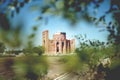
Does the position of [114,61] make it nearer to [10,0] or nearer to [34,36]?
[34,36]

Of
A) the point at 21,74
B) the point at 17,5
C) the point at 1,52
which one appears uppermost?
the point at 17,5

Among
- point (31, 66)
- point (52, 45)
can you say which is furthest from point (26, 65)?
point (52, 45)

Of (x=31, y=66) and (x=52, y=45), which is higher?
(x=52, y=45)

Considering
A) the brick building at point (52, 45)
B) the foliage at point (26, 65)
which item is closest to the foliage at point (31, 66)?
the foliage at point (26, 65)

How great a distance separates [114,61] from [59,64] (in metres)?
0.48

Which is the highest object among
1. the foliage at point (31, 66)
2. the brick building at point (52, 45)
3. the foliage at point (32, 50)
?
the brick building at point (52, 45)

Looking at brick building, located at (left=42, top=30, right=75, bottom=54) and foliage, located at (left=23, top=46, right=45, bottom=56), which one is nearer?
foliage, located at (left=23, top=46, right=45, bottom=56)

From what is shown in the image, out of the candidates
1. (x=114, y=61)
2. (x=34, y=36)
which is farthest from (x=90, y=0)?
(x=34, y=36)

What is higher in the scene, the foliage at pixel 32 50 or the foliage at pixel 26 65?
the foliage at pixel 32 50

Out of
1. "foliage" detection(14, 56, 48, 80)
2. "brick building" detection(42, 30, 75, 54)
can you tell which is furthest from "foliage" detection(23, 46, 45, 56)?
"brick building" detection(42, 30, 75, 54)

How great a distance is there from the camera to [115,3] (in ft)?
6.54

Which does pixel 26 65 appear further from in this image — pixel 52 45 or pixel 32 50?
pixel 52 45

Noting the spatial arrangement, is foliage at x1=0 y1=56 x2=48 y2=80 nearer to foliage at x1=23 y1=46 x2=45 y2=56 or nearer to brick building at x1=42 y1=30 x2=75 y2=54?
foliage at x1=23 y1=46 x2=45 y2=56

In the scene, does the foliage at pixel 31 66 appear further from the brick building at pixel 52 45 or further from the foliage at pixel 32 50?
the brick building at pixel 52 45
